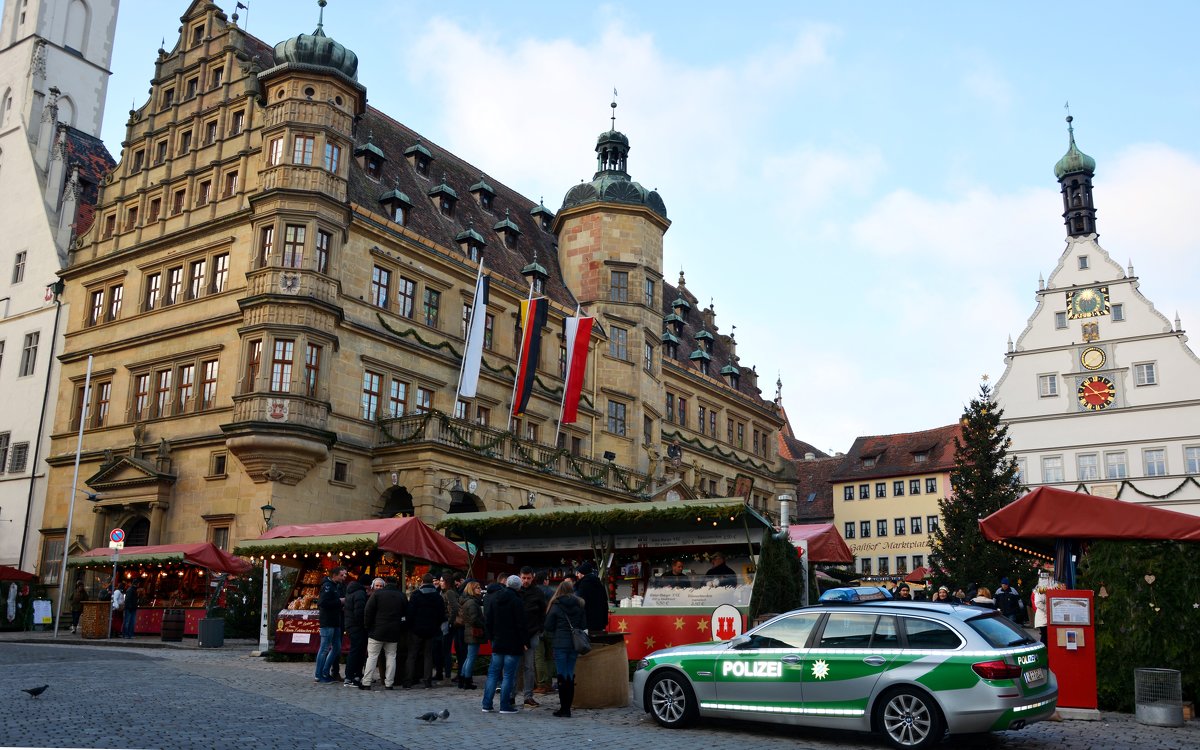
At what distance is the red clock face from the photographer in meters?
54.8

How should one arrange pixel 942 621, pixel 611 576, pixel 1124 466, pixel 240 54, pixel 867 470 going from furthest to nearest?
pixel 867 470 < pixel 1124 466 < pixel 240 54 < pixel 611 576 < pixel 942 621

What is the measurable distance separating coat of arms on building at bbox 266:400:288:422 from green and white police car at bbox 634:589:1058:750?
20.8m

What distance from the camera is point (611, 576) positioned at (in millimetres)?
21547

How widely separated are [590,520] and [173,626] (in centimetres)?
1384

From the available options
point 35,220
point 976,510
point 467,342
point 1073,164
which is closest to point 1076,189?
point 1073,164

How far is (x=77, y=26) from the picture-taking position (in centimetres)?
5341

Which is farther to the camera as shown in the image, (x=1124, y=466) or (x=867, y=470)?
(x=867, y=470)

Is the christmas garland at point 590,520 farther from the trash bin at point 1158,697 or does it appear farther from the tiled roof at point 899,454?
the tiled roof at point 899,454

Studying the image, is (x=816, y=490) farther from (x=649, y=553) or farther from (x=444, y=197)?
(x=649, y=553)

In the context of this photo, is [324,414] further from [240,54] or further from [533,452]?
[240,54]

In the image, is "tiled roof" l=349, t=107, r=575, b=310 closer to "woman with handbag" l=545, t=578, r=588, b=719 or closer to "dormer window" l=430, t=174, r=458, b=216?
"dormer window" l=430, t=174, r=458, b=216

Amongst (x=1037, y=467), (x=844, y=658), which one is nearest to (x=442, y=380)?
(x=844, y=658)

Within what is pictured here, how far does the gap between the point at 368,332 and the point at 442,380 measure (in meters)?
3.89

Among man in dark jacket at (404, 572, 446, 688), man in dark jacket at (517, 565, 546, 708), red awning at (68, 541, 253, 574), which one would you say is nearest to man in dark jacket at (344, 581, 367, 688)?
man in dark jacket at (404, 572, 446, 688)
